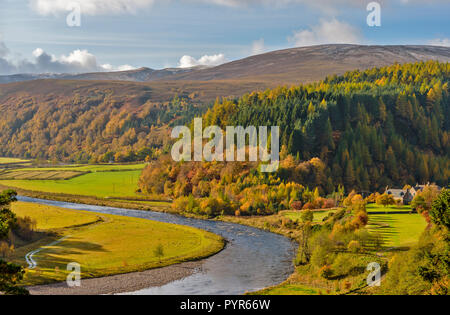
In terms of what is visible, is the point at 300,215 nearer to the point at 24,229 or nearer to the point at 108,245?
the point at 108,245

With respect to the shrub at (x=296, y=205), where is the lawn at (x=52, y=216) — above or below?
below

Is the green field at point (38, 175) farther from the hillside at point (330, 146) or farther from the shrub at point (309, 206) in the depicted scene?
the shrub at point (309, 206)

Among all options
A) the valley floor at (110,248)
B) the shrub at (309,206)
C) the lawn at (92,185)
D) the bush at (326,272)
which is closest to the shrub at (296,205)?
the shrub at (309,206)
